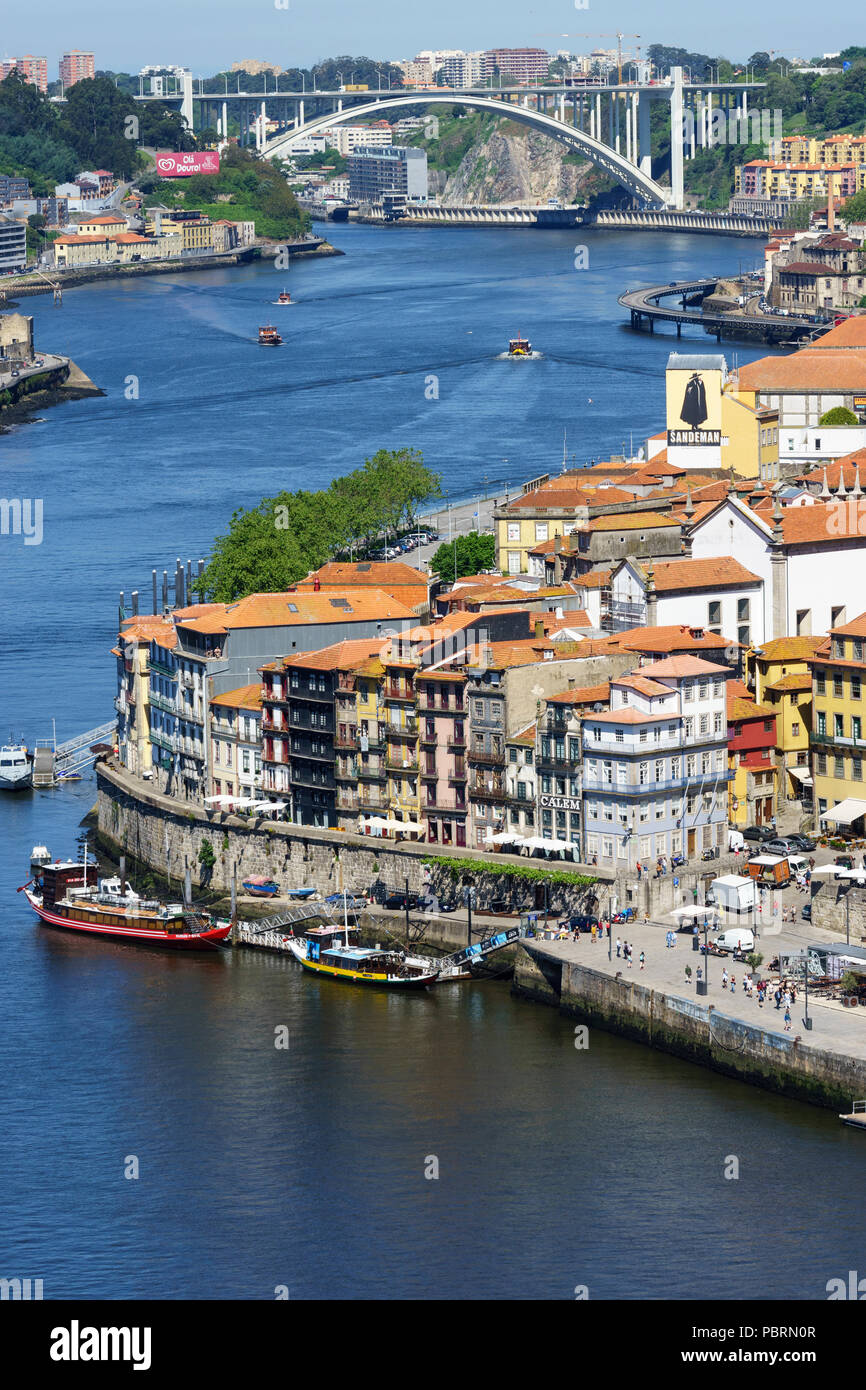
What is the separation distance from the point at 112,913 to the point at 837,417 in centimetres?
3347

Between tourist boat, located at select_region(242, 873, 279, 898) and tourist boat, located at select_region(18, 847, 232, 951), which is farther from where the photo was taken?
tourist boat, located at select_region(242, 873, 279, 898)

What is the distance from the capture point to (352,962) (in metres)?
51.8

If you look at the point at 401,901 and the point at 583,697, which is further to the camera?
the point at 401,901

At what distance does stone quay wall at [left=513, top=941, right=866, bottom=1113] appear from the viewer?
143 ft

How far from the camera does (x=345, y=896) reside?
54500 millimetres

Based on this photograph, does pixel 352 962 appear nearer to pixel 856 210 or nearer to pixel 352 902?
pixel 352 902

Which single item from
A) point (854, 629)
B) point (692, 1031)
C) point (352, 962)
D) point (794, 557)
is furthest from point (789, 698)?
point (692, 1031)

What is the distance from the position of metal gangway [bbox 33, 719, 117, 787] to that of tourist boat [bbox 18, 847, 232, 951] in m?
9.76

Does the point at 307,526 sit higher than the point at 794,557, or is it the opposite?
the point at 794,557

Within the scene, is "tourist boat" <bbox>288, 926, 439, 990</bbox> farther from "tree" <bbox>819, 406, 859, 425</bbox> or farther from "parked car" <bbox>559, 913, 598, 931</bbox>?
"tree" <bbox>819, 406, 859, 425</bbox>

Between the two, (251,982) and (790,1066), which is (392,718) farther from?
(790,1066)

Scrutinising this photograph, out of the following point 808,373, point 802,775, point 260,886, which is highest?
point 808,373

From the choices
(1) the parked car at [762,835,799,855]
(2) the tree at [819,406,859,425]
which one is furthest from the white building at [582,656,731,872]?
(2) the tree at [819,406,859,425]

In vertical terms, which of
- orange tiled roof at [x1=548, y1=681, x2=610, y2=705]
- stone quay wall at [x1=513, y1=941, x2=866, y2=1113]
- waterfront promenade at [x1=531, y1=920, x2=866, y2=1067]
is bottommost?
stone quay wall at [x1=513, y1=941, x2=866, y2=1113]
